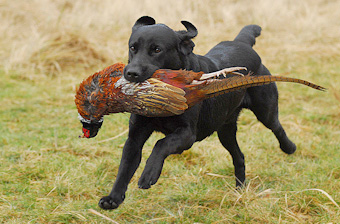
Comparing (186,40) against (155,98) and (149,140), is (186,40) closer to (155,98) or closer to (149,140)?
(155,98)

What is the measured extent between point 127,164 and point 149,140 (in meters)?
2.08

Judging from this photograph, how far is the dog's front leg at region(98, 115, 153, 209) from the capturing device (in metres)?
2.68

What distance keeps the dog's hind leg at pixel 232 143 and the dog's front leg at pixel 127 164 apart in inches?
45.7

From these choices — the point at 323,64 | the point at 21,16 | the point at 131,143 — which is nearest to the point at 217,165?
the point at 131,143

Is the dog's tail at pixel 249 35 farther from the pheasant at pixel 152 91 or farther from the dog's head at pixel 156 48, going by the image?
the pheasant at pixel 152 91

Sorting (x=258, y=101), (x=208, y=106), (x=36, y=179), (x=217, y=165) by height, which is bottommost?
(x=217, y=165)

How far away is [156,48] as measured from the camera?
2.65 metres

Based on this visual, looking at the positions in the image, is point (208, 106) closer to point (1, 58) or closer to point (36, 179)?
point (36, 179)

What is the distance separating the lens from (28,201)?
11.5ft

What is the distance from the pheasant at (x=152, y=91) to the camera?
2473 millimetres

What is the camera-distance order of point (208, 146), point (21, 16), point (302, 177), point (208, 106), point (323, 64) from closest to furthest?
point (208, 106)
point (302, 177)
point (208, 146)
point (323, 64)
point (21, 16)

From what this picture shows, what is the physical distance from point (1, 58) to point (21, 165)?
14.4 ft

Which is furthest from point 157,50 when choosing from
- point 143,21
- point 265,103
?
point 265,103

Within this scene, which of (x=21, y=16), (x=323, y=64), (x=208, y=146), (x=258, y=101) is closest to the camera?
(x=258, y=101)
